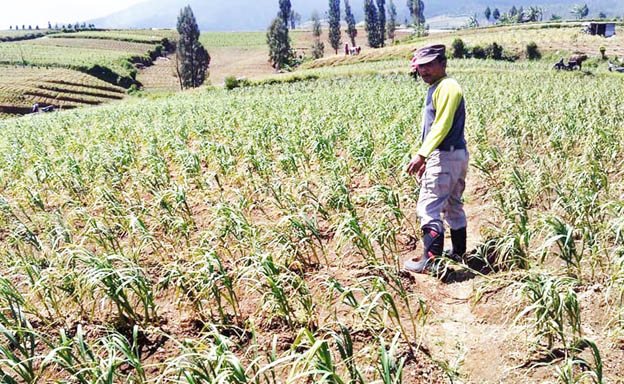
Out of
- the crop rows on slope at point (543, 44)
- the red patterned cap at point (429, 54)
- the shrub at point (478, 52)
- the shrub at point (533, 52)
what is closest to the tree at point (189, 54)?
the crop rows on slope at point (543, 44)

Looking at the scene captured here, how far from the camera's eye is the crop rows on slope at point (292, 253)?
2.91 meters

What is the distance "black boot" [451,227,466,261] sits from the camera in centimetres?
447

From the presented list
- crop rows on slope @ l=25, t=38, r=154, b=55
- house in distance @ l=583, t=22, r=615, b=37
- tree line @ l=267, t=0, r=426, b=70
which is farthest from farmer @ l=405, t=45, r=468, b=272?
crop rows on slope @ l=25, t=38, r=154, b=55

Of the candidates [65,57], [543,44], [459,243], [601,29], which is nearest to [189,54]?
[65,57]

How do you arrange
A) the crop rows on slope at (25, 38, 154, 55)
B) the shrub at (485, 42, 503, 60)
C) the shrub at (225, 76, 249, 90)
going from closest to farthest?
the shrub at (225, 76, 249, 90), the shrub at (485, 42, 503, 60), the crop rows on slope at (25, 38, 154, 55)

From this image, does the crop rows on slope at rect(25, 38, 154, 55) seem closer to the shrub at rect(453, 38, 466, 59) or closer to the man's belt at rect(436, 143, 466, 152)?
the shrub at rect(453, 38, 466, 59)

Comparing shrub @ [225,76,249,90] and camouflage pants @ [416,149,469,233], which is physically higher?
shrub @ [225,76,249,90]

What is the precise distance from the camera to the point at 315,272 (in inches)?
167

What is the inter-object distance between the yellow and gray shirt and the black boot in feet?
2.68

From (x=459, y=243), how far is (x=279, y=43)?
7022 cm

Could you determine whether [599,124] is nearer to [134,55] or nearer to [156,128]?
[156,128]

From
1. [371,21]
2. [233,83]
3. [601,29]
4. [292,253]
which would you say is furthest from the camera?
[371,21]

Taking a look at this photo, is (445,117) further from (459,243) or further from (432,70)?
(459,243)

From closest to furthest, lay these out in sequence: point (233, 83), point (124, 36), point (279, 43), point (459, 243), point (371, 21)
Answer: point (459, 243), point (233, 83), point (279, 43), point (371, 21), point (124, 36)
